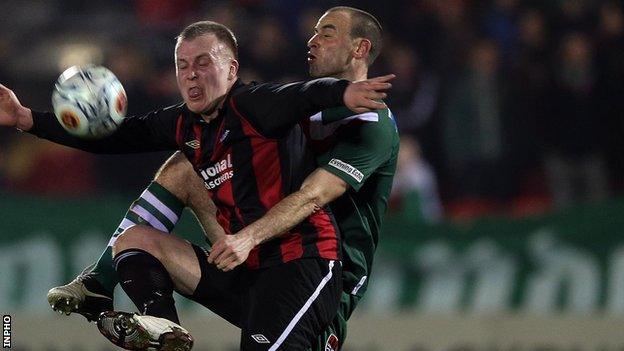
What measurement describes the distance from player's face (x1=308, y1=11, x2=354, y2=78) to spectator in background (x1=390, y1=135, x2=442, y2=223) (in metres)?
3.65

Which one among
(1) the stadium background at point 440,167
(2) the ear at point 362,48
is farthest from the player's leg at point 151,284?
(1) the stadium background at point 440,167

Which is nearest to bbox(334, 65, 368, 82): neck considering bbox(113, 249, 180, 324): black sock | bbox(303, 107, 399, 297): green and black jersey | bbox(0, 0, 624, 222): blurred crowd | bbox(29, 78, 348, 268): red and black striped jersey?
bbox(303, 107, 399, 297): green and black jersey

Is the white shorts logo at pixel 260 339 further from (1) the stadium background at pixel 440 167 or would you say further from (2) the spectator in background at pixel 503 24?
(2) the spectator in background at pixel 503 24

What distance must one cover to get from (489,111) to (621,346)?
6.86 ft

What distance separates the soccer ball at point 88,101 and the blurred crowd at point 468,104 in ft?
13.1

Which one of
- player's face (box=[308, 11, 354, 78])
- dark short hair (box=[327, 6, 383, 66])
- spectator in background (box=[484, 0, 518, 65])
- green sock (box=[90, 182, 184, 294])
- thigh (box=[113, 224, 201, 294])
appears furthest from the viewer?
spectator in background (box=[484, 0, 518, 65])

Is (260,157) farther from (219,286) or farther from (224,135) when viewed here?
(219,286)

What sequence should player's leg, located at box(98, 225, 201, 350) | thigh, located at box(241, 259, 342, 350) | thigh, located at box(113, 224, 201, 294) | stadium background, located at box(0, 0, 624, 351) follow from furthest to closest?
1. stadium background, located at box(0, 0, 624, 351)
2. thigh, located at box(113, 224, 201, 294)
3. thigh, located at box(241, 259, 342, 350)
4. player's leg, located at box(98, 225, 201, 350)

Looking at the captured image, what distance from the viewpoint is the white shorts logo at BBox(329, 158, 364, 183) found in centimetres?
585

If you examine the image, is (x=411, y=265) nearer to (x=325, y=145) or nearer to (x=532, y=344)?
(x=532, y=344)

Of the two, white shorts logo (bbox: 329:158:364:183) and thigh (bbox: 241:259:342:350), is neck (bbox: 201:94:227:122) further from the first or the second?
thigh (bbox: 241:259:342:350)

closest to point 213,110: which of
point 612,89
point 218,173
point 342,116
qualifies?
point 218,173

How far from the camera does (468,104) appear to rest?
1047 cm

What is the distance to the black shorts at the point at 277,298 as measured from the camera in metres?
5.73
